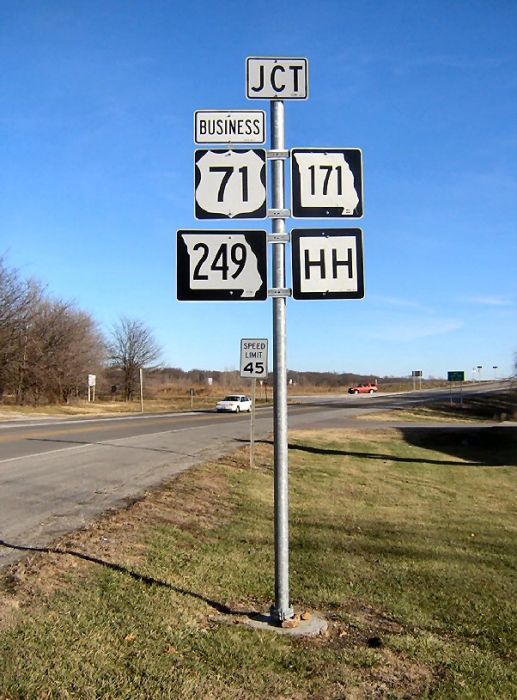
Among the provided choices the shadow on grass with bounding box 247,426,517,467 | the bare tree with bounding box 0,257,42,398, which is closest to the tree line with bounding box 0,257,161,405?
the bare tree with bounding box 0,257,42,398

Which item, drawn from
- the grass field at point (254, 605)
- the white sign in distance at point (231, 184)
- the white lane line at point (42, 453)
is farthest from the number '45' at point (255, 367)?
the white sign in distance at point (231, 184)

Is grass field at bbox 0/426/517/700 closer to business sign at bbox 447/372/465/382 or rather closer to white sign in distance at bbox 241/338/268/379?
white sign in distance at bbox 241/338/268/379

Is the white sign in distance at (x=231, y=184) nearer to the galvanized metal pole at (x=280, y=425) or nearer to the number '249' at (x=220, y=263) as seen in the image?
the galvanized metal pole at (x=280, y=425)

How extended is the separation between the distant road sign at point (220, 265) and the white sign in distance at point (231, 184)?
163 mm

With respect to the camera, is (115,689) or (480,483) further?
(480,483)

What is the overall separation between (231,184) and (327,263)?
0.90 metres

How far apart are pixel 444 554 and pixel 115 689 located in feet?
16.2

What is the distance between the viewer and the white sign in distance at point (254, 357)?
13570mm

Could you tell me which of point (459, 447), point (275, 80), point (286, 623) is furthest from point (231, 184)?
point (459, 447)

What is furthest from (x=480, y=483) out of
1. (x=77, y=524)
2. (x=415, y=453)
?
(x=77, y=524)

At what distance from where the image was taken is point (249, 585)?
18.0 feet

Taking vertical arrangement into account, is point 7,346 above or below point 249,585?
above

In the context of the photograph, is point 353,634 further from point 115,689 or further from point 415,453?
point 415,453

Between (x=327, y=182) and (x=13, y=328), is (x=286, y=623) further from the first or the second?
(x=13, y=328)
